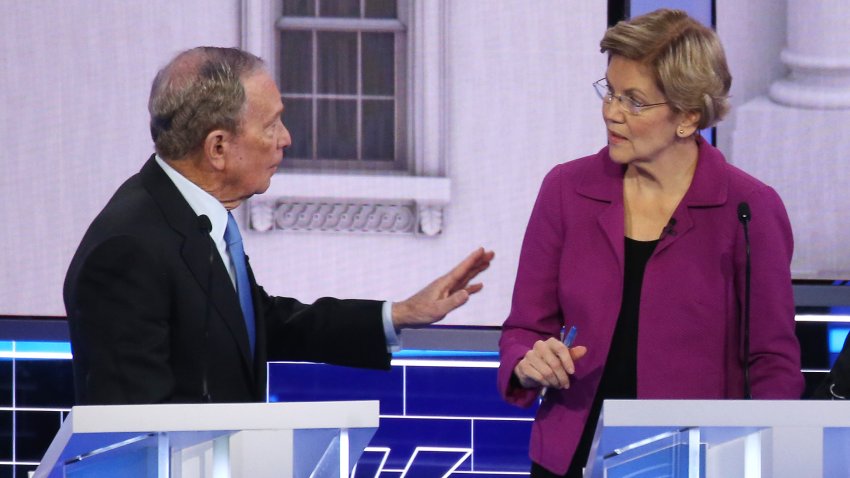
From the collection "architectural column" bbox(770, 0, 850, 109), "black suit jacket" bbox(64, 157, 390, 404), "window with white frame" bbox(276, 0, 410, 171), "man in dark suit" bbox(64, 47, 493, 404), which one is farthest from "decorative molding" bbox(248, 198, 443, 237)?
"black suit jacket" bbox(64, 157, 390, 404)

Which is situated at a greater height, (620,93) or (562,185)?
(620,93)

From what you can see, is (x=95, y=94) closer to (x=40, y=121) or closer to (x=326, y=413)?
(x=40, y=121)

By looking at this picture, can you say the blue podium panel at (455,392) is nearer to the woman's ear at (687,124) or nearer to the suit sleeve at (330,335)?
the suit sleeve at (330,335)

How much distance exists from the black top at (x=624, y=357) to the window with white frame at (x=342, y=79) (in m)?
1.50

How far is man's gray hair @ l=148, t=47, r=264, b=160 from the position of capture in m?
2.26

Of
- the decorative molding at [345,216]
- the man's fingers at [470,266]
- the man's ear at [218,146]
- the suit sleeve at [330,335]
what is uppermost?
the man's ear at [218,146]

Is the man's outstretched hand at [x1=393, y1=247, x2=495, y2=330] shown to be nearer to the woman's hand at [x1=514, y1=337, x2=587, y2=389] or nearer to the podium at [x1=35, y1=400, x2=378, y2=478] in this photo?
the woman's hand at [x1=514, y1=337, x2=587, y2=389]

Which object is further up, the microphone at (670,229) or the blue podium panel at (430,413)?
the microphone at (670,229)

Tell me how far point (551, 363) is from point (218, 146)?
2.38ft

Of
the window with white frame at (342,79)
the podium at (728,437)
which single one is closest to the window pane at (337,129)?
the window with white frame at (342,79)

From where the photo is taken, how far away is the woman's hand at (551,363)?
218cm

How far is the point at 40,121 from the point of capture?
149 inches

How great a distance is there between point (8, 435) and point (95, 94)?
121cm

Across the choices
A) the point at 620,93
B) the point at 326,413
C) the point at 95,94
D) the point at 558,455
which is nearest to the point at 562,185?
the point at 620,93
